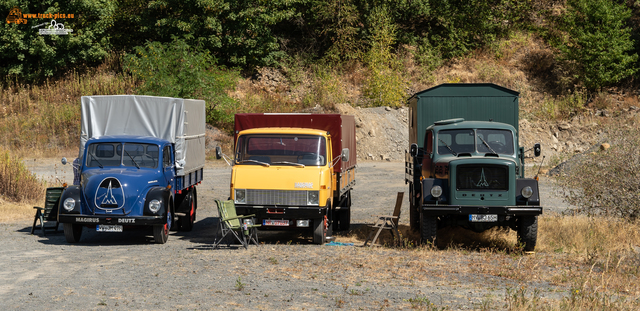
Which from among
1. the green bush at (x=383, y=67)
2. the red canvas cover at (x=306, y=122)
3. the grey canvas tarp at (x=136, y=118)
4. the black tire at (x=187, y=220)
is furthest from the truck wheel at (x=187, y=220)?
the green bush at (x=383, y=67)

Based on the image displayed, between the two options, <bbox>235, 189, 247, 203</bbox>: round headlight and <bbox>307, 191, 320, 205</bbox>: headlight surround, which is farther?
<bbox>235, 189, 247, 203</bbox>: round headlight

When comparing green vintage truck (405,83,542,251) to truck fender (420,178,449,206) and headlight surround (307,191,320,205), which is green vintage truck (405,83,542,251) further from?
headlight surround (307,191,320,205)

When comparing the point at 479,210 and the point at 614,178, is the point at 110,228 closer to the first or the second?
the point at 479,210

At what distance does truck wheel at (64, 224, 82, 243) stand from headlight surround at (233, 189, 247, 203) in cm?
345

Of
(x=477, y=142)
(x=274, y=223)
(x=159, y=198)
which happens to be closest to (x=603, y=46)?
(x=477, y=142)

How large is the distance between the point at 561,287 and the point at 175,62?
30.1 metres

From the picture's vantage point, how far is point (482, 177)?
11914mm

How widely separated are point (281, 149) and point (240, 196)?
1334mm

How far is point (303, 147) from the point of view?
44.0ft

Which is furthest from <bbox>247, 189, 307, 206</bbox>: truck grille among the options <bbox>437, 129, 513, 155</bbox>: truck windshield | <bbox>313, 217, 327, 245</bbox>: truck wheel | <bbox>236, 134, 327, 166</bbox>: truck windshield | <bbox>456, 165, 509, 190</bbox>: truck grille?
<bbox>456, 165, 509, 190</bbox>: truck grille

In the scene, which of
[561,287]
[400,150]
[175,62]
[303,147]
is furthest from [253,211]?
[400,150]

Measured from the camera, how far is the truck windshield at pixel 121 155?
13.8m

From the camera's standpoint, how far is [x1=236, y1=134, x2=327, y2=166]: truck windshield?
43.6 feet

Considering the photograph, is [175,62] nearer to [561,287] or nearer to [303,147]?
[303,147]
